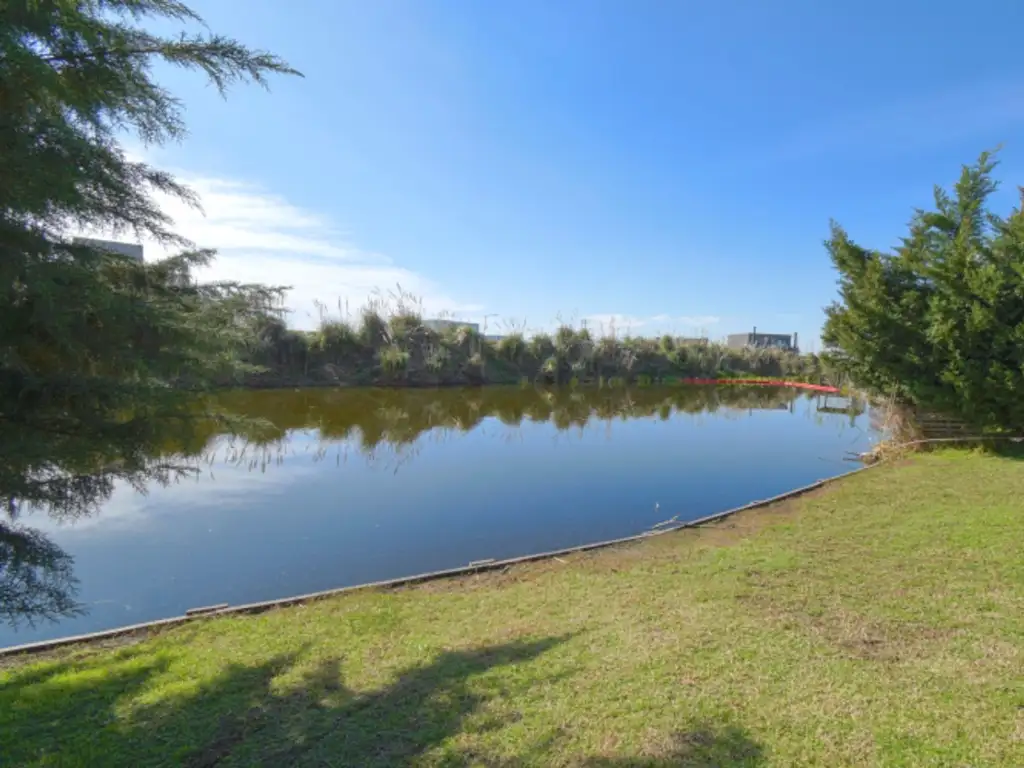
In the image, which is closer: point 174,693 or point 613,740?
point 613,740

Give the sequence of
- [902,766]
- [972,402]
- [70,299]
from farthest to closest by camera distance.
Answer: [972,402]
[70,299]
[902,766]

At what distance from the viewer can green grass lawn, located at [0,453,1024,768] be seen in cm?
224

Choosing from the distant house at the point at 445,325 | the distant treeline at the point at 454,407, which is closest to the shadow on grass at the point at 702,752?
the distant treeline at the point at 454,407

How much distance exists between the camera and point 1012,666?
275 centimetres

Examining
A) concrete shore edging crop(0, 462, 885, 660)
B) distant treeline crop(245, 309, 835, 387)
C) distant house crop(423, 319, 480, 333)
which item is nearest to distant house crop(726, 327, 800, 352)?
distant treeline crop(245, 309, 835, 387)

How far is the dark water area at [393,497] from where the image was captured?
195 inches

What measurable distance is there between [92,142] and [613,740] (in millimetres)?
3350

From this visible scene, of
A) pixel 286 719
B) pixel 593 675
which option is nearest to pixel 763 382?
pixel 593 675

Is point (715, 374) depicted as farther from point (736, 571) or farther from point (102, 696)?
point (102, 696)

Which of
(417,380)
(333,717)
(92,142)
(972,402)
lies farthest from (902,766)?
(417,380)

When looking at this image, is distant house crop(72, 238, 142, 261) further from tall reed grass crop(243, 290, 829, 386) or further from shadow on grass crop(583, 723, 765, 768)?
tall reed grass crop(243, 290, 829, 386)

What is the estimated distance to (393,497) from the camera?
725 centimetres

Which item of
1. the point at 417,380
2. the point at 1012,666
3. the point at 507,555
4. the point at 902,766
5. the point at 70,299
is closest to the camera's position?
the point at 902,766

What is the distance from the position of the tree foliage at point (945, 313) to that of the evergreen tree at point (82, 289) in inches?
393
